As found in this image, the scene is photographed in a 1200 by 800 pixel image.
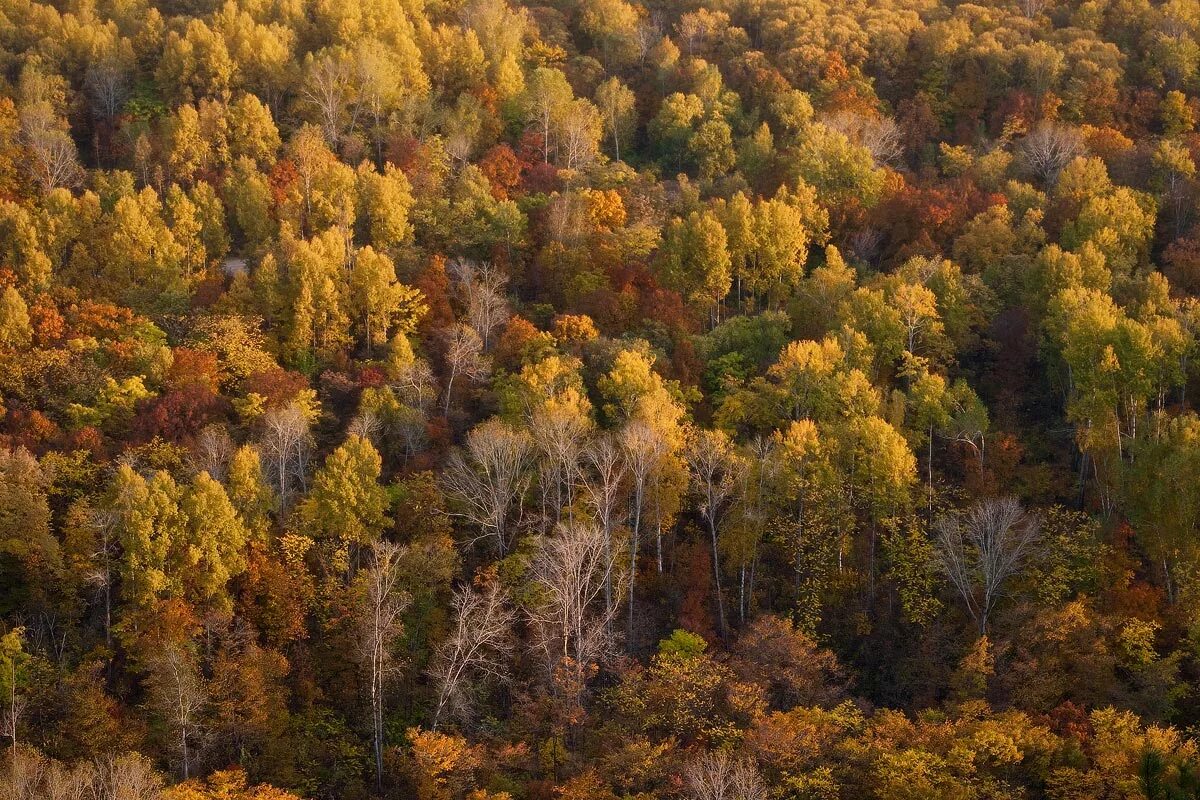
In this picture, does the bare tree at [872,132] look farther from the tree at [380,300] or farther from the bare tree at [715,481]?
the bare tree at [715,481]

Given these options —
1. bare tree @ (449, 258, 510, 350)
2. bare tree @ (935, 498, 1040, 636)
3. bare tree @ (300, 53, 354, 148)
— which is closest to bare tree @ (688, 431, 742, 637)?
bare tree @ (935, 498, 1040, 636)

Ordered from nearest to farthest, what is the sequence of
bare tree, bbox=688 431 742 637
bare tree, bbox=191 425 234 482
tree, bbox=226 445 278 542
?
tree, bbox=226 445 278 542, bare tree, bbox=191 425 234 482, bare tree, bbox=688 431 742 637

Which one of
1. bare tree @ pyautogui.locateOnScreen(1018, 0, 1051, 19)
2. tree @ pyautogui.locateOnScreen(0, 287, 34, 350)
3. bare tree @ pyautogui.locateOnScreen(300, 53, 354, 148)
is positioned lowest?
tree @ pyautogui.locateOnScreen(0, 287, 34, 350)

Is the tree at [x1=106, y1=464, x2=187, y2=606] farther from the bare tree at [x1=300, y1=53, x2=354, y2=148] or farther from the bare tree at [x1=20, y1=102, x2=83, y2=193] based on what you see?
the bare tree at [x1=300, y1=53, x2=354, y2=148]

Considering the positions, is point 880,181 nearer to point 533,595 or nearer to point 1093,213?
point 1093,213

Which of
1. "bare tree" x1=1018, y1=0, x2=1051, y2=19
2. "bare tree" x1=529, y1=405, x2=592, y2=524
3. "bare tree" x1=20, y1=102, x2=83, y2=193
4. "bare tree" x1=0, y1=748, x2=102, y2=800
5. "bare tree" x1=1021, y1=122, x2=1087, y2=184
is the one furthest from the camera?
"bare tree" x1=1018, y1=0, x2=1051, y2=19

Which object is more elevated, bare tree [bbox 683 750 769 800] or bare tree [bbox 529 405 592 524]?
bare tree [bbox 529 405 592 524]
